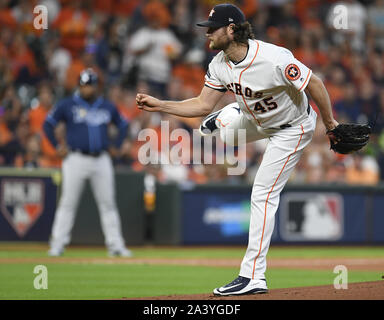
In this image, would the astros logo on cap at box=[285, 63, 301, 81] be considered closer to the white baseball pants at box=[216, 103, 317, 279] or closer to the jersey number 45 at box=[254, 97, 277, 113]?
the jersey number 45 at box=[254, 97, 277, 113]

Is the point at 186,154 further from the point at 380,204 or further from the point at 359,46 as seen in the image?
the point at 359,46

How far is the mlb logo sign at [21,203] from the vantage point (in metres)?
13.6

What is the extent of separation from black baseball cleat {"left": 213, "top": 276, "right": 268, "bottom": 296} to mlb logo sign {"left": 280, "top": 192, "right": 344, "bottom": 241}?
8.40m

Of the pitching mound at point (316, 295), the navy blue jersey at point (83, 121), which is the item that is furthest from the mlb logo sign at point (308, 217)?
the pitching mound at point (316, 295)

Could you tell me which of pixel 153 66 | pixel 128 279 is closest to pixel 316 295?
pixel 128 279

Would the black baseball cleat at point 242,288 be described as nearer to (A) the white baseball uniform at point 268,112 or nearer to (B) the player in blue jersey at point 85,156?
(A) the white baseball uniform at point 268,112

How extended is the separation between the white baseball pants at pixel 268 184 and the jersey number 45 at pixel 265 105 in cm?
28

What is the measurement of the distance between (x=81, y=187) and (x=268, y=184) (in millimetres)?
5894

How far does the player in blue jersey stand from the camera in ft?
39.2

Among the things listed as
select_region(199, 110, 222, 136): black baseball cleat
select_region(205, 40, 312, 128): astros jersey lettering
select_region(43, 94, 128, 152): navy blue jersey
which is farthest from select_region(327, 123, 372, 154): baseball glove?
select_region(43, 94, 128, 152): navy blue jersey

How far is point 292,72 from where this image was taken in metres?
6.46

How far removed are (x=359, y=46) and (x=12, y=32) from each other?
30.0 ft

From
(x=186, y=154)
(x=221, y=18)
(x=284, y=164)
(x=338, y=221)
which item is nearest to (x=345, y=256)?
(x=338, y=221)

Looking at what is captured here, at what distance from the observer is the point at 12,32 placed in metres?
16.6
